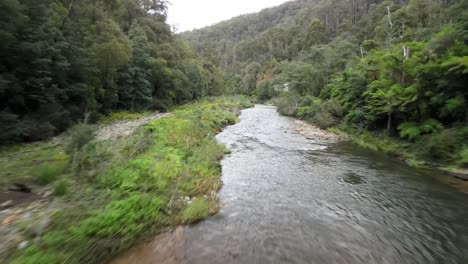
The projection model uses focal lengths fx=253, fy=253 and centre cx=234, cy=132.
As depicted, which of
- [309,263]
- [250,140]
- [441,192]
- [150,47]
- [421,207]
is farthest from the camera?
[150,47]

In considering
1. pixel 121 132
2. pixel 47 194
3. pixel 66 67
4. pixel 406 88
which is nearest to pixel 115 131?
pixel 121 132

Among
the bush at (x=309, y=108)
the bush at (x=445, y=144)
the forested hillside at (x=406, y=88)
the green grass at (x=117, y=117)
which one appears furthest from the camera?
the bush at (x=309, y=108)

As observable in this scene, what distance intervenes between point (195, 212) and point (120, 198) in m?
1.90

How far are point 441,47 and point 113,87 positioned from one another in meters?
24.0

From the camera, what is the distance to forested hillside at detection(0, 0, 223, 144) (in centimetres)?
1168

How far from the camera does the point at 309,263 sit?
16.7 ft

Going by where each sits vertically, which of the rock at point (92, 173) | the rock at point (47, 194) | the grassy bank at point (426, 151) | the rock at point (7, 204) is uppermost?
the rock at point (7, 204)

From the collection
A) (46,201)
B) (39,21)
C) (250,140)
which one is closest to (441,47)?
→ (250,140)

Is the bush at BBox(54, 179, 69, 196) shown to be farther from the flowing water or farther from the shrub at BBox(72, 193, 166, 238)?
the flowing water

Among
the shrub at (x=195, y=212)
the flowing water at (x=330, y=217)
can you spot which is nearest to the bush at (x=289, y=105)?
the flowing water at (x=330, y=217)

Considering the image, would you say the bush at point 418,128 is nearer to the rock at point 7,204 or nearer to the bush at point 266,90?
the rock at point 7,204

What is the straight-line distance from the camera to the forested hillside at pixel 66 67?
1168 cm

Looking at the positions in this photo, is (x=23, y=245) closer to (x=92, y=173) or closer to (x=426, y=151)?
(x=92, y=173)

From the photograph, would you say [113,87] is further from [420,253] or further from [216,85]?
[216,85]
